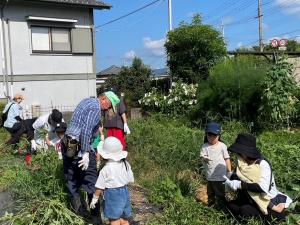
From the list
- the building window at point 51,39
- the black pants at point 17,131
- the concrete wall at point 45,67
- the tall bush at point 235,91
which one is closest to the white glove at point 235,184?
the black pants at point 17,131

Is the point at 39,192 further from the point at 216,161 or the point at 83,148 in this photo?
the point at 216,161

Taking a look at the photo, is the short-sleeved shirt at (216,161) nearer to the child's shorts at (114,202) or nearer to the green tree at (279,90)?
the child's shorts at (114,202)

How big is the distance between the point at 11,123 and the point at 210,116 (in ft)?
15.7

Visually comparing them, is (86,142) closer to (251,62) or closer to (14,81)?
(251,62)

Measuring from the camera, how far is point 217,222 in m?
4.92

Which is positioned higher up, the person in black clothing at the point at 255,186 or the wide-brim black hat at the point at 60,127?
the wide-brim black hat at the point at 60,127

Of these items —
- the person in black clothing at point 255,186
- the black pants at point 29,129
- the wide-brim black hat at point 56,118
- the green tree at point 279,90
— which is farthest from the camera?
the green tree at point 279,90

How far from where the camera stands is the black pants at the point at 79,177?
509 centimetres

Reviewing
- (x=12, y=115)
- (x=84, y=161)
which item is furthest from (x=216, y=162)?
(x=12, y=115)

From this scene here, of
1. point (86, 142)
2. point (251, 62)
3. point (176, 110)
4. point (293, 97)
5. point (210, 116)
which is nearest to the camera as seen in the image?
point (86, 142)

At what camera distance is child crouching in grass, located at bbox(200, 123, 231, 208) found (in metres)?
5.35

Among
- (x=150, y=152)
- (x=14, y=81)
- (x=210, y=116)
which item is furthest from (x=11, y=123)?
(x=14, y=81)

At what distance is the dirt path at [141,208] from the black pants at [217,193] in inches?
26.8

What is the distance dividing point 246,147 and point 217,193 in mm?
904
